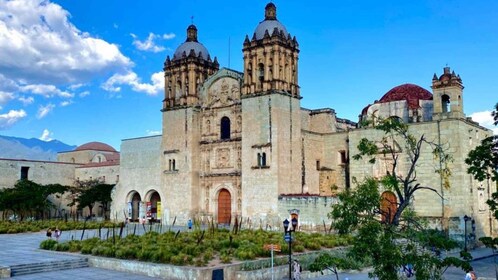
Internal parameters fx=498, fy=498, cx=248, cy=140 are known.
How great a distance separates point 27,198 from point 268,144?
76.6ft

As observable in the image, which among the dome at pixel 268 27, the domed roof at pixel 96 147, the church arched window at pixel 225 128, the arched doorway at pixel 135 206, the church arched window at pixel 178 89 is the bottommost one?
the arched doorway at pixel 135 206

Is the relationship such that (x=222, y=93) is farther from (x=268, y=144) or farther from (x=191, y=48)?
(x=268, y=144)

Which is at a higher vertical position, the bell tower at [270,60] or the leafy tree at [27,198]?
the bell tower at [270,60]

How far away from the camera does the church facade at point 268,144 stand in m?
29.2

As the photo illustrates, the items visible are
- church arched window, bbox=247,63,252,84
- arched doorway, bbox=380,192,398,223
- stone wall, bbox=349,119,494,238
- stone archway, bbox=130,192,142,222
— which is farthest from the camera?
stone archway, bbox=130,192,142,222

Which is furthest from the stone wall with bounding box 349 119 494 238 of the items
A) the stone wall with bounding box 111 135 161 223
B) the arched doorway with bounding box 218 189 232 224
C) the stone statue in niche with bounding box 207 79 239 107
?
the stone wall with bounding box 111 135 161 223

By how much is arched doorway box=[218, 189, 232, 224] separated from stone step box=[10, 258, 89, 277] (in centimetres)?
1675

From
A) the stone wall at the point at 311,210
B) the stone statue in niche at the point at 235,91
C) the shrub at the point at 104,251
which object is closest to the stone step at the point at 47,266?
the shrub at the point at 104,251

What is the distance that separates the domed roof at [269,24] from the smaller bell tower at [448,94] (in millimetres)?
10846

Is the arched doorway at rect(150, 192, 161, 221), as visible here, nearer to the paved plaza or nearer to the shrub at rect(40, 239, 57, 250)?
the paved plaza

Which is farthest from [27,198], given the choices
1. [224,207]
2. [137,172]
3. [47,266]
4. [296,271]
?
[296,271]

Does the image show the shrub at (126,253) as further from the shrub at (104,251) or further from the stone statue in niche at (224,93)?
the stone statue in niche at (224,93)

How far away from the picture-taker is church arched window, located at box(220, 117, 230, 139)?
37000 mm

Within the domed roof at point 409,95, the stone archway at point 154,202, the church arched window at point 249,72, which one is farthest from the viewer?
the stone archway at point 154,202
